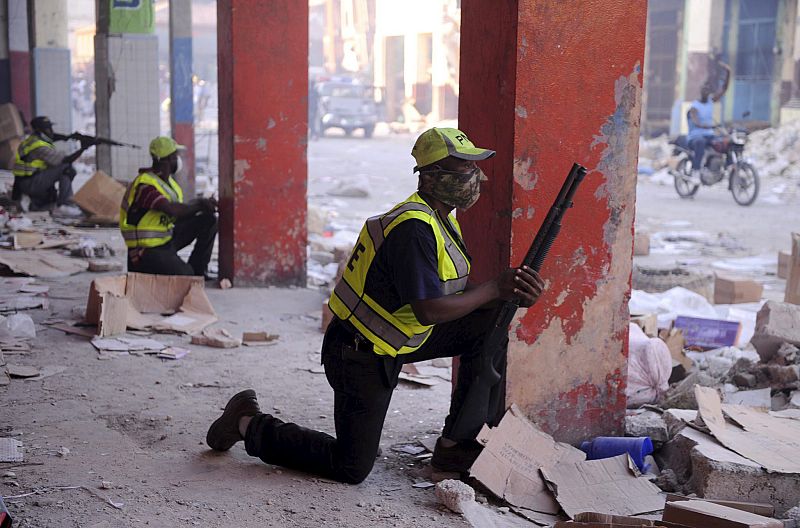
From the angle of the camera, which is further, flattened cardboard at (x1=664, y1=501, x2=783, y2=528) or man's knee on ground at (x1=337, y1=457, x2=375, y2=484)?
man's knee on ground at (x1=337, y1=457, x2=375, y2=484)

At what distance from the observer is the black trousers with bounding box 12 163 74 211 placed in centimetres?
1193

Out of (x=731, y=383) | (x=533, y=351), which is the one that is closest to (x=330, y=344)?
(x=533, y=351)

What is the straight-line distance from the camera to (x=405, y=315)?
3.56 m

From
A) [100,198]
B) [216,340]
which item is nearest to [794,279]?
[216,340]

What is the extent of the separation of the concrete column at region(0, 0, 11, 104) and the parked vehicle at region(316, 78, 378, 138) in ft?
34.7

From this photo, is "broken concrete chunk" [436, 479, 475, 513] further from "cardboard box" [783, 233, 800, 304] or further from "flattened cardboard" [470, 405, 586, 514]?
"cardboard box" [783, 233, 800, 304]

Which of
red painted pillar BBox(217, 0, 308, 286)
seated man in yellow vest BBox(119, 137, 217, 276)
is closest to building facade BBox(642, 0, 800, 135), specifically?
red painted pillar BBox(217, 0, 308, 286)

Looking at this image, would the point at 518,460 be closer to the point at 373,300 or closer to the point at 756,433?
the point at 373,300

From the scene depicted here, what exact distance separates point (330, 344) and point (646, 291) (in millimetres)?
4840

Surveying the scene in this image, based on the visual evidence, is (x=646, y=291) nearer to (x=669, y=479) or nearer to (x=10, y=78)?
(x=669, y=479)

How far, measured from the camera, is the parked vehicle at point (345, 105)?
91.1ft

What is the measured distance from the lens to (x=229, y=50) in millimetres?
7449

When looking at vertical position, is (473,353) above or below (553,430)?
above

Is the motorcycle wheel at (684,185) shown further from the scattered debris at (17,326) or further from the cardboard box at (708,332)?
the scattered debris at (17,326)
